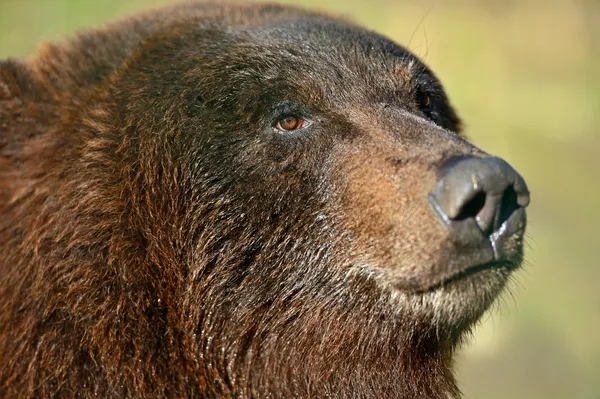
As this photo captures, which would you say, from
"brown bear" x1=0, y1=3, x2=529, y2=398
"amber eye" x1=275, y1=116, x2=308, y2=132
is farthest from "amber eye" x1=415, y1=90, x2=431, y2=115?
"amber eye" x1=275, y1=116, x2=308, y2=132

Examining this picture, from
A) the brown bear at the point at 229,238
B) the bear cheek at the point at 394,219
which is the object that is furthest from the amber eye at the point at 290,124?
the bear cheek at the point at 394,219

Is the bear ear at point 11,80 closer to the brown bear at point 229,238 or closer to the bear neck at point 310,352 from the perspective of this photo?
the brown bear at point 229,238

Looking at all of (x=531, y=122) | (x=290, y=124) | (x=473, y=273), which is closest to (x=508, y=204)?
(x=473, y=273)

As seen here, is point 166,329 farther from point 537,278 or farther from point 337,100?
point 537,278

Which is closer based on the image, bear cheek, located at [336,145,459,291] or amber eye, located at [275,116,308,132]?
bear cheek, located at [336,145,459,291]

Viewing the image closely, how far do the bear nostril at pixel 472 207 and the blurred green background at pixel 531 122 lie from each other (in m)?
5.35

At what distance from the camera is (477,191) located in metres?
3.49

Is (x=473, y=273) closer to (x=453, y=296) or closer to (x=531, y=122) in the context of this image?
(x=453, y=296)

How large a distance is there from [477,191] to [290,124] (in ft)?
3.54

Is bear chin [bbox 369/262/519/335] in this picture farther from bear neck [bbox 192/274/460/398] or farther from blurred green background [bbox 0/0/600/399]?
blurred green background [bbox 0/0/600/399]

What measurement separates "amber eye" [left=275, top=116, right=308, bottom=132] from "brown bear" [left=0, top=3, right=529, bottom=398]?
0.03 feet

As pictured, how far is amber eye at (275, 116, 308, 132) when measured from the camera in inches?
164

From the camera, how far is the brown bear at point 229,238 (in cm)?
387

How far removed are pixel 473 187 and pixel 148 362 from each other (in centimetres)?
167
